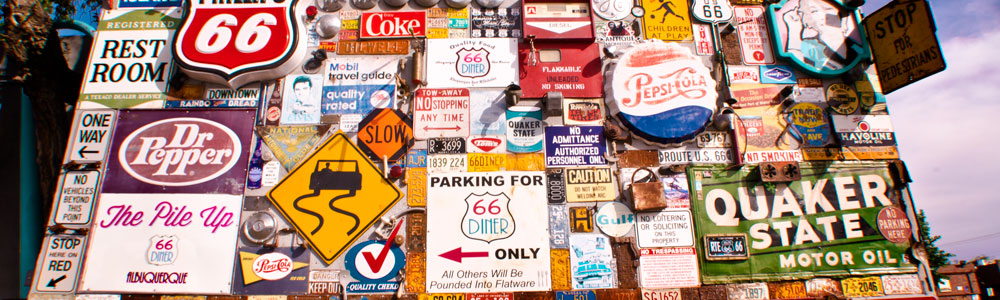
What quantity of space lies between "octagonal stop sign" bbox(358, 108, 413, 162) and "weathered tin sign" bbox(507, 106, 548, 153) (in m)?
1.49

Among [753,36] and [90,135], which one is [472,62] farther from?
[90,135]

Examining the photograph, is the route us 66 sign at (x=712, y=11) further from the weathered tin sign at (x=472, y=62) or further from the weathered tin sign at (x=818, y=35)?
the weathered tin sign at (x=472, y=62)

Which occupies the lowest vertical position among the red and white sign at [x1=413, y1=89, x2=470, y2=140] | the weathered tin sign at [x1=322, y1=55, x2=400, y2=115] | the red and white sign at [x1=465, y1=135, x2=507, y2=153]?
the red and white sign at [x1=465, y1=135, x2=507, y2=153]

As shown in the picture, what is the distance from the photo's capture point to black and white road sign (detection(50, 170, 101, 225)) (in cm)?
649

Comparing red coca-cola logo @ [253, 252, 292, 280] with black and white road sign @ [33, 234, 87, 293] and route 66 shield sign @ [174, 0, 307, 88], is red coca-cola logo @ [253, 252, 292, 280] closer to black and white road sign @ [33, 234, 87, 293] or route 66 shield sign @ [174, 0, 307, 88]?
black and white road sign @ [33, 234, 87, 293]

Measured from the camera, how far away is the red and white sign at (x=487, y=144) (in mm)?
6738

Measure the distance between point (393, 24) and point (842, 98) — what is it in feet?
23.9

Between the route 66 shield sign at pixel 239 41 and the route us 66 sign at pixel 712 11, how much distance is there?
645cm

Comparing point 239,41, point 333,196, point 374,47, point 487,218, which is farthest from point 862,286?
point 239,41

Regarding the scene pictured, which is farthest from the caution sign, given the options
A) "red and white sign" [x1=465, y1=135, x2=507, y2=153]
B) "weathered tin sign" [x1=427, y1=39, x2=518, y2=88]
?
"red and white sign" [x1=465, y1=135, x2=507, y2=153]

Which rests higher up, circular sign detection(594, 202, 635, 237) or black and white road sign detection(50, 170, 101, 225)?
black and white road sign detection(50, 170, 101, 225)

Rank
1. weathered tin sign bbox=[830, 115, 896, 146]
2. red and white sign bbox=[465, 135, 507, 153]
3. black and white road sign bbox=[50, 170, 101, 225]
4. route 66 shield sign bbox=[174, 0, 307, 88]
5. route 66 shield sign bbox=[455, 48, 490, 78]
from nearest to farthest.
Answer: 1. black and white road sign bbox=[50, 170, 101, 225]
2. red and white sign bbox=[465, 135, 507, 153]
3. route 66 shield sign bbox=[174, 0, 307, 88]
4. weathered tin sign bbox=[830, 115, 896, 146]
5. route 66 shield sign bbox=[455, 48, 490, 78]

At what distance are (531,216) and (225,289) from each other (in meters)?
4.23

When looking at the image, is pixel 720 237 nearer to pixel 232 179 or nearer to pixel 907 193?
pixel 907 193
